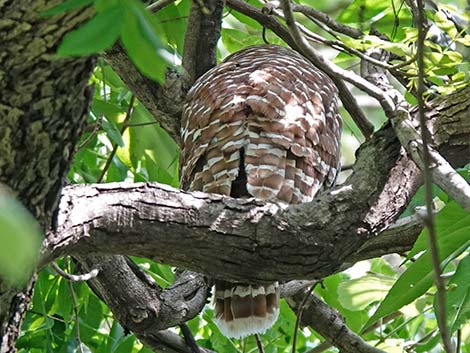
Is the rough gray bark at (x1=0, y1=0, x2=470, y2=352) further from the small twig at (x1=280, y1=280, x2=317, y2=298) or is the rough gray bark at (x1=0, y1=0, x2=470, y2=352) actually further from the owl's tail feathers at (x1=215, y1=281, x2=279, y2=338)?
the small twig at (x1=280, y1=280, x2=317, y2=298)

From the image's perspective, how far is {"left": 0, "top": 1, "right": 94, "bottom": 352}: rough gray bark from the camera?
167cm

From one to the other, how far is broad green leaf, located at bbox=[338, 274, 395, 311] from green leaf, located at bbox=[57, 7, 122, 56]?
2.38 m

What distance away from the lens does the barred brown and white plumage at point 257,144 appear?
9.66 feet

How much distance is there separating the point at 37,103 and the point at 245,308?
1.34m

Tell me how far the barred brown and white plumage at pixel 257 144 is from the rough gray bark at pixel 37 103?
3.70 feet

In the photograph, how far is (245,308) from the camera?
9.58ft

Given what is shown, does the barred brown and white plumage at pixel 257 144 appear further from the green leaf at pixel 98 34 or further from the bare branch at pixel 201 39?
the green leaf at pixel 98 34

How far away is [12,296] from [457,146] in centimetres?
137

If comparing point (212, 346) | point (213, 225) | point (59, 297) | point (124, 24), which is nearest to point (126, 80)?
point (59, 297)

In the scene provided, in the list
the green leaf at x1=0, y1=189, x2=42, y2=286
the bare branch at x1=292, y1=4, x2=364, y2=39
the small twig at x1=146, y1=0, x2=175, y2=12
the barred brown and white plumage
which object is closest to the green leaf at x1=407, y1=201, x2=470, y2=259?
the barred brown and white plumage

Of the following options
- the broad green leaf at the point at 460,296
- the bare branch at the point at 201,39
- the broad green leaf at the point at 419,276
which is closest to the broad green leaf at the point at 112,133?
the bare branch at the point at 201,39

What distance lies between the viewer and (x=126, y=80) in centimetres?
357

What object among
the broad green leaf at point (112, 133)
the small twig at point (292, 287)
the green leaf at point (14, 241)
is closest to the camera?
the green leaf at point (14, 241)

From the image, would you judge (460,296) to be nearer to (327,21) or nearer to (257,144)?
(257,144)
